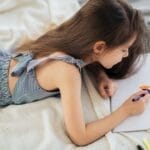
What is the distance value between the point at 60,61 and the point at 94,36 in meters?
0.11

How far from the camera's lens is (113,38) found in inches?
40.9

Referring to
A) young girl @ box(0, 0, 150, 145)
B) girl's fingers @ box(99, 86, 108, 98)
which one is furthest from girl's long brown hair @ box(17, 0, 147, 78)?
girl's fingers @ box(99, 86, 108, 98)

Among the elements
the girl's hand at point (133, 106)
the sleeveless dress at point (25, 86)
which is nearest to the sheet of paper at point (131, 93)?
the girl's hand at point (133, 106)

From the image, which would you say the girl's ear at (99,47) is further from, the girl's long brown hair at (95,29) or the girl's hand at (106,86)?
the girl's hand at (106,86)

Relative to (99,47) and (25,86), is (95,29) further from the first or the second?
(25,86)

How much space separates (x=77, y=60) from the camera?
1069 mm

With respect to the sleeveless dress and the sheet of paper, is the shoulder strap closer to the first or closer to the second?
the sleeveless dress

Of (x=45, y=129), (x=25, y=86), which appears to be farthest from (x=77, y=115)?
(x=25, y=86)

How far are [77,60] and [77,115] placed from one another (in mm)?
159

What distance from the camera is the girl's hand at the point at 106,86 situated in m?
1.13

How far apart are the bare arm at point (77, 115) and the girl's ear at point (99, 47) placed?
0.27ft

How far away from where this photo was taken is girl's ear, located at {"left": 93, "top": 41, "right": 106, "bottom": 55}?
1054 mm

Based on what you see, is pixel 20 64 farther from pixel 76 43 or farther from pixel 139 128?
pixel 139 128

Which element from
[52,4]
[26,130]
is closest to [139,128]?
[26,130]
